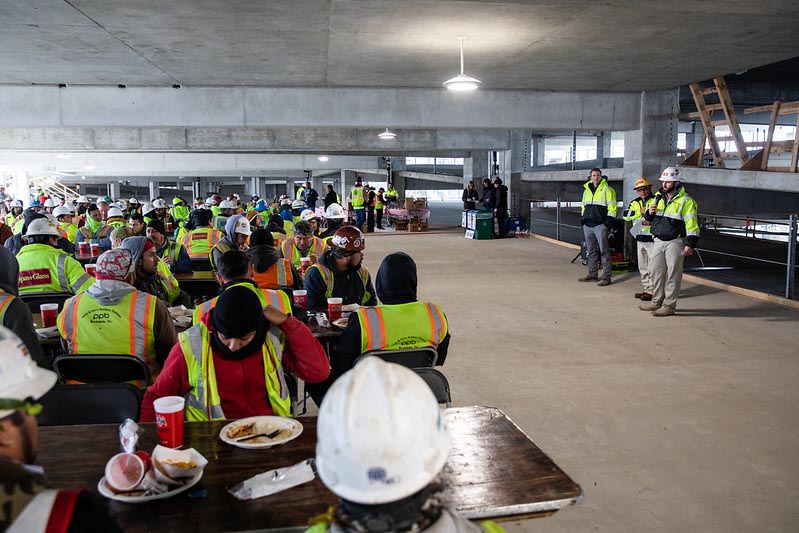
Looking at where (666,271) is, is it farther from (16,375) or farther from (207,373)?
(16,375)

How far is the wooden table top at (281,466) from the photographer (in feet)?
6.08

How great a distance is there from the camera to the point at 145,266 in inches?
199

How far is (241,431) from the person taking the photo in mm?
2396

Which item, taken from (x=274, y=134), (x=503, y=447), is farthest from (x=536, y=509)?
(x=274, y=134)

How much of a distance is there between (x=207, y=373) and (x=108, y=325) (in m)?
1.05

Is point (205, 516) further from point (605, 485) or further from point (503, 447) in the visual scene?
point (605, 485)

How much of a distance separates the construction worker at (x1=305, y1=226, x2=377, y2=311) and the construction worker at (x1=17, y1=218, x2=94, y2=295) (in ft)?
6.46

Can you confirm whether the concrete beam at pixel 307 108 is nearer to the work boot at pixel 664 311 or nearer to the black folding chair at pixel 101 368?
the work boot at pixel 664 311

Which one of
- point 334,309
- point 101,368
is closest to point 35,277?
point 101,368

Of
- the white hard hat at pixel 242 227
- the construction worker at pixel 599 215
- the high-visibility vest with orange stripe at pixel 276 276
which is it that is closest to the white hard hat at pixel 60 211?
the white hard hat at pixel 242 227

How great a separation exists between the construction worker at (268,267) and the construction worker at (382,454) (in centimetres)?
448

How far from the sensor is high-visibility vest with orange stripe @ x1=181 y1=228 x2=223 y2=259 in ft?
25.5

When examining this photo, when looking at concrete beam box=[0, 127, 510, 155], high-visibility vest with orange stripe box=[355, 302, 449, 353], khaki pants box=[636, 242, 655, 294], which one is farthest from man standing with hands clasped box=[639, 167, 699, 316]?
concrete beam box=[0, 127, 510, 155]

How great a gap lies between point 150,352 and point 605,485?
264cm
